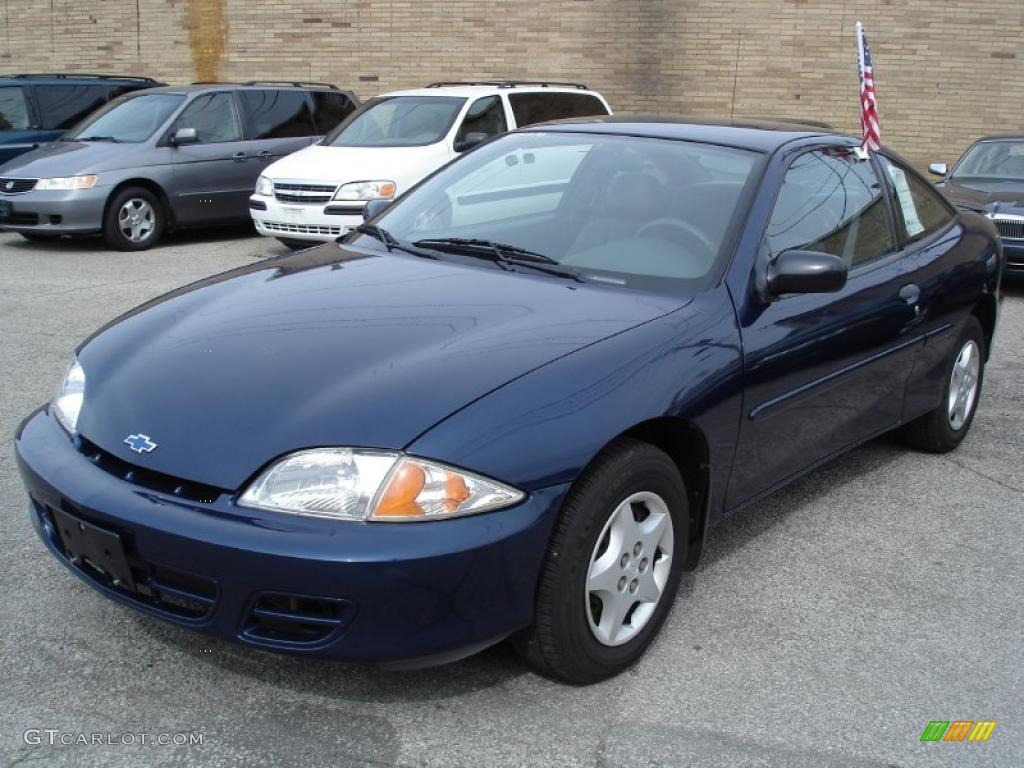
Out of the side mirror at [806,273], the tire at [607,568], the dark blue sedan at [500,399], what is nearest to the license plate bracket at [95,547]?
the dark blue sedan at [500,399]

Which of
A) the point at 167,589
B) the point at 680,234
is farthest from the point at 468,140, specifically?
the point at 167,589

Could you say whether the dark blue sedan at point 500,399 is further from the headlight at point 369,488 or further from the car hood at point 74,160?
the car hood at point 74,160

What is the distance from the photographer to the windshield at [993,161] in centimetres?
1043

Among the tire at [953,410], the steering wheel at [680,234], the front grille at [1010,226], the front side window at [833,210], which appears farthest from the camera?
the front grille at [1010,226]

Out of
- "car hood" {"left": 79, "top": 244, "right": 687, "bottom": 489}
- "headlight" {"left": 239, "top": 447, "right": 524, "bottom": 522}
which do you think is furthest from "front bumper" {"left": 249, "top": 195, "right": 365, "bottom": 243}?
"headlight" {"left": 239, "top": 447, "right": 524, "bottom": 522}

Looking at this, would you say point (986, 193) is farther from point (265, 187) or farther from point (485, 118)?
point (265, 187)

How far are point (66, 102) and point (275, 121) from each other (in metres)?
2.79

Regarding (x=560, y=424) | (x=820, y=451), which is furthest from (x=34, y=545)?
(x=820, y=451)

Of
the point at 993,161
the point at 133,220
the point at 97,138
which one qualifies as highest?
the point at 97,138

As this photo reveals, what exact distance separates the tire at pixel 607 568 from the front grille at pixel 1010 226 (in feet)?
23.5

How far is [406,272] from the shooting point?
146 inches

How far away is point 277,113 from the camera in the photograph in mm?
12414

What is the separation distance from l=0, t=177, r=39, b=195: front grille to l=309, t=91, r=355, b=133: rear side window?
3347 millimetres

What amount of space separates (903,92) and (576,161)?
12.3 meters
